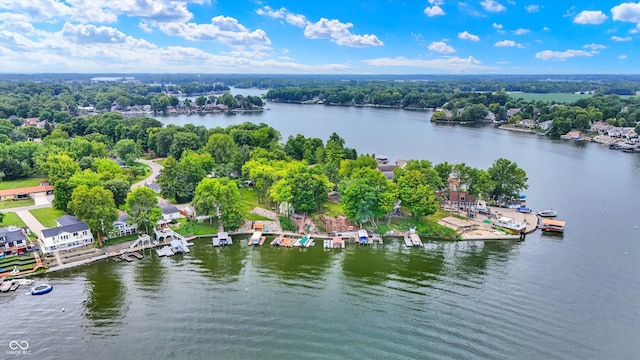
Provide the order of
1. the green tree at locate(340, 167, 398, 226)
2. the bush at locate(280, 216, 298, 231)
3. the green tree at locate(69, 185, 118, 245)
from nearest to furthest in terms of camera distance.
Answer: the green tree at locate(69, 185, 118, 245) → the green tree at locate(340, 167, 398, 226) → the bush at locate(280, 216, 298, 231)

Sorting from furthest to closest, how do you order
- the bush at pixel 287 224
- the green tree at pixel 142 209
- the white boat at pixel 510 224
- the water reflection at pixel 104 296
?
1. the bush at pixel 287 224
2. the white boat at pixel 510 224
3. the green tree at pixel 142 209
4. the water reflection at pixel 104 296

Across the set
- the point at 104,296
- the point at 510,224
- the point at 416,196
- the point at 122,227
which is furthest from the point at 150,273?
the point at 510,224

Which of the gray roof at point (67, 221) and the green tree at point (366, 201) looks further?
the green tree at point (366, 201)

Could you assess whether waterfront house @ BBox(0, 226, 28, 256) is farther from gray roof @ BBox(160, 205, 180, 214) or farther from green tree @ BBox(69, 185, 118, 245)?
gray roof @ BBox(160, 205, 180, 214)

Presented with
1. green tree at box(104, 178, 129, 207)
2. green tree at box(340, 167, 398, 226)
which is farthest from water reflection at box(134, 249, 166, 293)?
green tree at box(340, 167, 398, 226)

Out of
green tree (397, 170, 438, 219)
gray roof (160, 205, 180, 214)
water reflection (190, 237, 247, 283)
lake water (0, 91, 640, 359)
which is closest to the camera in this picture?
lake water (0, 91, 640, 359)

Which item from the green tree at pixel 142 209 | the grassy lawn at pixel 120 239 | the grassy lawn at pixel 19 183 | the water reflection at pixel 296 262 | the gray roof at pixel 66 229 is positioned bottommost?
the water reflection at pixel 296 262

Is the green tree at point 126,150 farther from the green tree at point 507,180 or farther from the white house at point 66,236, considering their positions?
the green tree at point 507,180

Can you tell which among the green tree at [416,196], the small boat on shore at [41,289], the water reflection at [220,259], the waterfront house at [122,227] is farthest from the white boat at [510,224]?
the small boat on shore at [41,289]
